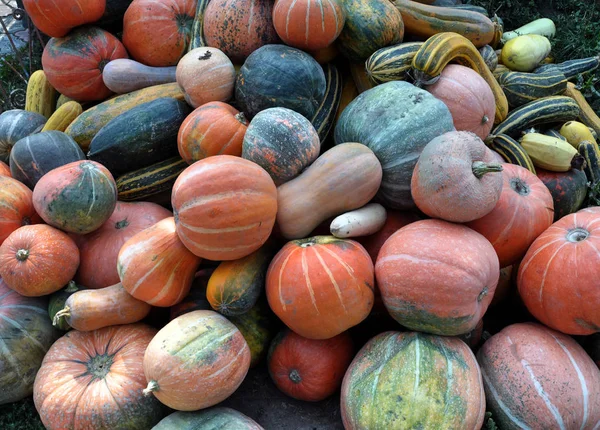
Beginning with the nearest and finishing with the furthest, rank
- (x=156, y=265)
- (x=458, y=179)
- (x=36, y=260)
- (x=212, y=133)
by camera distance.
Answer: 1. (x=458, y=179)
2. (x=156, y=265)
3. (x=36, y=260)
4. (x=212, y=133)

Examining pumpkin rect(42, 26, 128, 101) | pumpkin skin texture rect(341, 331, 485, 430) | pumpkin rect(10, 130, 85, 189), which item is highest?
pumpkin rect(42, 26, 128, 101)

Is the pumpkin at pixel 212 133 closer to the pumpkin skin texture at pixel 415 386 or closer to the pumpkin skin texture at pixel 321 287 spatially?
the pumpkin skin texture at pixel 321 287

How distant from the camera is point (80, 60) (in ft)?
11.8

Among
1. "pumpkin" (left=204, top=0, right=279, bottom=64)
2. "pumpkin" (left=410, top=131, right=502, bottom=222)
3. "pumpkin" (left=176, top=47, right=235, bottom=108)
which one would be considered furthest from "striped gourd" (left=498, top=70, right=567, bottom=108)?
"pumpkin" (left=176, top=47, right=235, bottom=108)

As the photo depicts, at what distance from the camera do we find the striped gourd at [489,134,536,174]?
3176 mm

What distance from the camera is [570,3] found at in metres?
5.11

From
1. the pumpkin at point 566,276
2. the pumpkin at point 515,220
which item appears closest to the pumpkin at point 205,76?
the pumpkin at point 515,220

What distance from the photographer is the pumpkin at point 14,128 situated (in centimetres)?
349

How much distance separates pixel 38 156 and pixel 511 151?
301 centimetres

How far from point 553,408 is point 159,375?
1754 millimetres

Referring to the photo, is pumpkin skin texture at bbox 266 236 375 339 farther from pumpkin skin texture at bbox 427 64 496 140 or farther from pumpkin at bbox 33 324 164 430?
pumpkin skin texture at bbox 427 64 496 140

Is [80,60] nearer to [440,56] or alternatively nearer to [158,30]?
[158,30]

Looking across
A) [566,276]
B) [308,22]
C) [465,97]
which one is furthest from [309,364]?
[308,22]

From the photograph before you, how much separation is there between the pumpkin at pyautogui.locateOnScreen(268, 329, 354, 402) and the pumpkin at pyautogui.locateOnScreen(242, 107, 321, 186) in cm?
88
